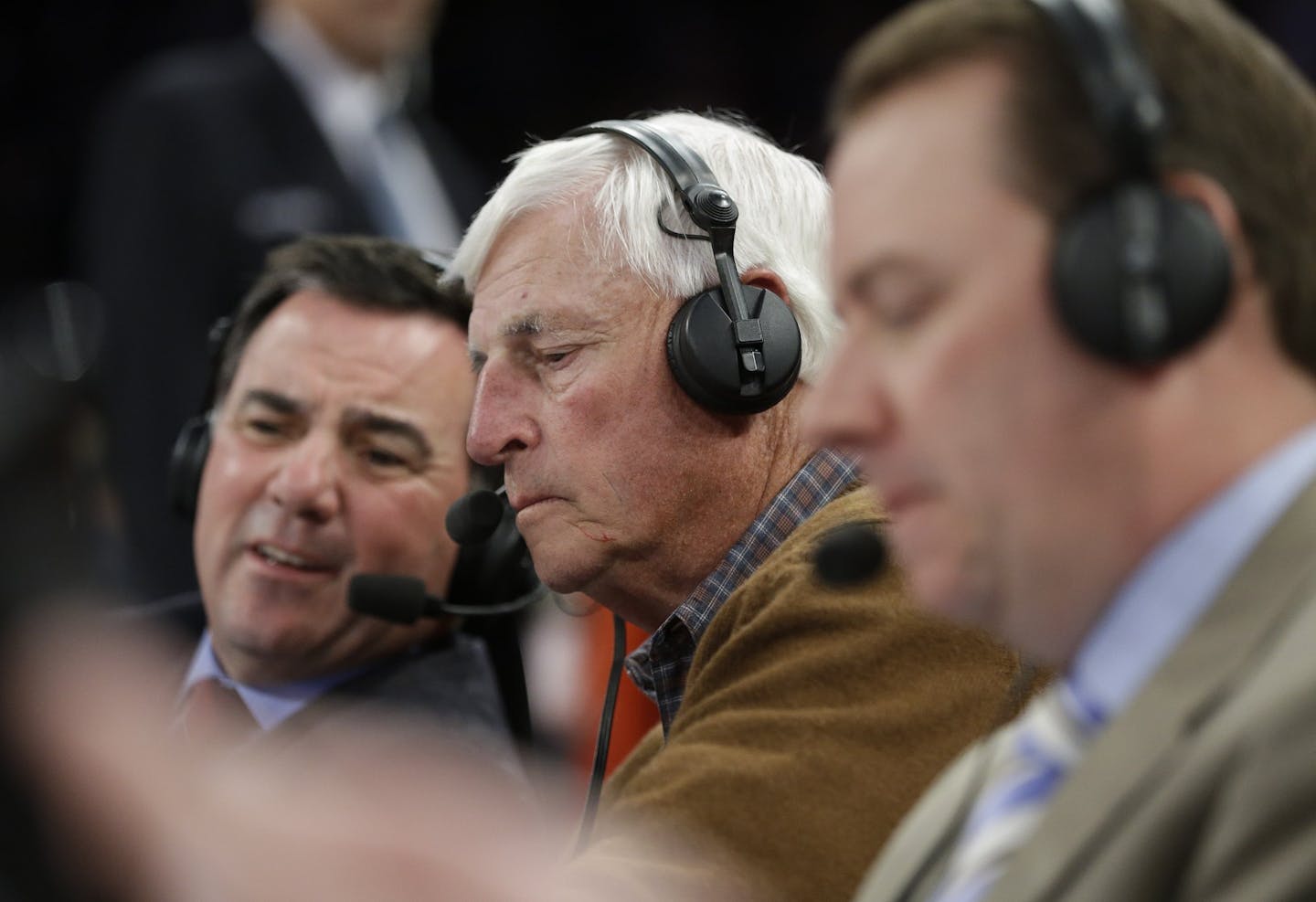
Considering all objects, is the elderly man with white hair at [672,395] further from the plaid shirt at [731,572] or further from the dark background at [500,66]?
the dark background at [500,66]

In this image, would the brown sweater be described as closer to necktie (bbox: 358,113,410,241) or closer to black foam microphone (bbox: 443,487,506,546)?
black foam microphone (bbox: 443,487,506,546)

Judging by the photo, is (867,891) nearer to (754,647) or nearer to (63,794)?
(754,647)

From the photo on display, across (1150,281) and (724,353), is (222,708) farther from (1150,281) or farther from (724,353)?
(1150,281)

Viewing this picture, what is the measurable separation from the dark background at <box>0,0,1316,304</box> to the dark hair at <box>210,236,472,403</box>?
2.69 meters

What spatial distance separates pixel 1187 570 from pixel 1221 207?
0.60 ft

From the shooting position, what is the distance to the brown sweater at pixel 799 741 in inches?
49.9

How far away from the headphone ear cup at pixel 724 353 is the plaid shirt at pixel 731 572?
0.09 meters

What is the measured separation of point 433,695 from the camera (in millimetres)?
2059

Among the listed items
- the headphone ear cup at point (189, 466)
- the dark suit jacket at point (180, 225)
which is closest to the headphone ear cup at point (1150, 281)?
the headphone ear cup at point (189, 466)

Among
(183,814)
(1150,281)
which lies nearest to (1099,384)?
(1150,281)

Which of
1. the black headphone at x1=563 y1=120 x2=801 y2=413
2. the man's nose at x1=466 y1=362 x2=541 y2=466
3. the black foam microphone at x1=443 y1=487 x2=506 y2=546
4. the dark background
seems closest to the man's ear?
the black headphone at x1=563 y1=120 x2=801 y2=413

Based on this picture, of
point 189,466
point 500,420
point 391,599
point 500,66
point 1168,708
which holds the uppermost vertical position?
point 1168,708

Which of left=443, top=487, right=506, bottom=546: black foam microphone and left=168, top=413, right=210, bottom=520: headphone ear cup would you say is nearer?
left=443, top=487, right=506, bottom=546: black foam microphone

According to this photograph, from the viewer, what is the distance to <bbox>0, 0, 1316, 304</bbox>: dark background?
4.98m
